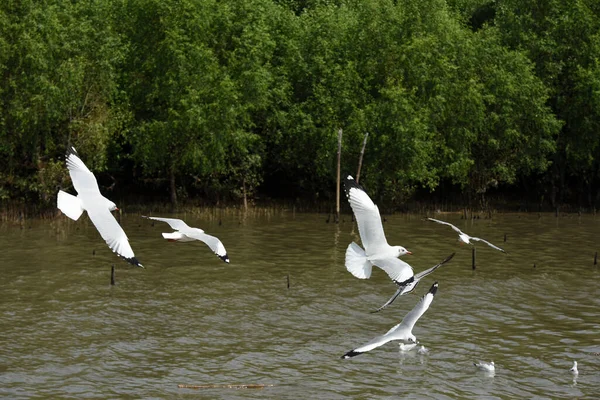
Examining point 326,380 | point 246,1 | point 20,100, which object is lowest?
point 326,380

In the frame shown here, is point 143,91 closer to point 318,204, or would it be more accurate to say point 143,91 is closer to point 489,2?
point 318,204

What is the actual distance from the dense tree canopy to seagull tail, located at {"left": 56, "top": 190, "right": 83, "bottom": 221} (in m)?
37.6

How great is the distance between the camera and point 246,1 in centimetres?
6375

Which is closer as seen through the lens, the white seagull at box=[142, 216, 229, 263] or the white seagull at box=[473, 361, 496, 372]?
the white seagull at box=[142, 216, 229, 263]

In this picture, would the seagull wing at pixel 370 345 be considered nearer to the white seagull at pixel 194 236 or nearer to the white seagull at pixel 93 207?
the white seagull at pixel 194 236

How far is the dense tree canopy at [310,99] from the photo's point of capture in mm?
58281

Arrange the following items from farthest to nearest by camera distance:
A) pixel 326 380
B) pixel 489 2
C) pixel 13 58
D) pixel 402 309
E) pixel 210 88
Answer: pixel 489 2 < pixel 210 88 < pixel 13 58 < pixel 402 309 < pixel 326 380

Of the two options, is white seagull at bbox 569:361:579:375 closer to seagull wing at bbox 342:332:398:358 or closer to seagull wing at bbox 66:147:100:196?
seagull wing at bbox 342:332:398:358

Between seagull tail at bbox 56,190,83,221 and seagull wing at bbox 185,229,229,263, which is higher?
seagull tail at bbox 56,190,83,221

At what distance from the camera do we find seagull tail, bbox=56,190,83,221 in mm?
18844

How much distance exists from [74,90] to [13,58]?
390cm

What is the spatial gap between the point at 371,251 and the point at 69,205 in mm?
6396

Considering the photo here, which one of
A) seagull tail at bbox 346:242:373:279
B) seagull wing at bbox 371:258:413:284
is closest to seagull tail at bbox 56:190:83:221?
seagull tail at bbox 346:242:373:279

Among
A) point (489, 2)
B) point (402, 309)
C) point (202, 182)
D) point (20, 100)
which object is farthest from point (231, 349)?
point (489, 2)
